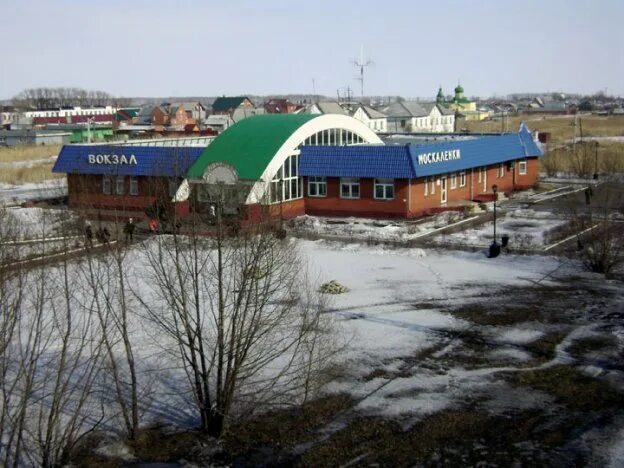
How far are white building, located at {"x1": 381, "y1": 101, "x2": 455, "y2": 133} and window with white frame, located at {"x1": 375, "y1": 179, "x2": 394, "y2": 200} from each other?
178 feet

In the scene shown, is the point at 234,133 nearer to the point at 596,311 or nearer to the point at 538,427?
the point at 596,311

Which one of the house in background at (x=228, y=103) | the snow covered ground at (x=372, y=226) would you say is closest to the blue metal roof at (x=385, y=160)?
the snow covered ground at (x=372, y=226)

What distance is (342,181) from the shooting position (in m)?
31.8

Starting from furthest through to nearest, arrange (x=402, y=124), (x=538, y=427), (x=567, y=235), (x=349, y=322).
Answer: (x=402, y=124) → (x=567, y=235) → (x=349, y=322) → (x=538, y=427)

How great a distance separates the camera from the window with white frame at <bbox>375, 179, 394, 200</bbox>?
102ft

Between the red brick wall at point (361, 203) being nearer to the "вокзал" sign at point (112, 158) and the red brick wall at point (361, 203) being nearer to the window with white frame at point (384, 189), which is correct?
the window with white frame at point (384, 189)

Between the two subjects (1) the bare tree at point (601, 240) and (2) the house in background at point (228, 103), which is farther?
(2) the house in background at point (228, 103)

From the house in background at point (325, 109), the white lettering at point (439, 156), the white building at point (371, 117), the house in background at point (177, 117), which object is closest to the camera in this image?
the white lettering at point (439, 156)

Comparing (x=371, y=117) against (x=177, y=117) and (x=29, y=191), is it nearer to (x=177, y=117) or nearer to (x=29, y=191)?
(x=177, y=117)

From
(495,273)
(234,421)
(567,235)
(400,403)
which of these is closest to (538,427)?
A: (400,403)

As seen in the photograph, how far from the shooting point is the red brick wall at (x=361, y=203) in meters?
30.9

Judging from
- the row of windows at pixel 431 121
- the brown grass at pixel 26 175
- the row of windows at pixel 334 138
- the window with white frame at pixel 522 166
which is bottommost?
the brown grass at pixel 26 175

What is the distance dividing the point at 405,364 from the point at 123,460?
5684 millimetres

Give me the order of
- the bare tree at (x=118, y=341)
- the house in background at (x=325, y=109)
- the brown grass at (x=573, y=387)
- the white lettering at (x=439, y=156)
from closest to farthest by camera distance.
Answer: the bare tree at (x=118, y=341) → the brown grass at (x=573, y=387) → the white lettering at (x=439, y=156) → the house in background at (x=325, y=109)
